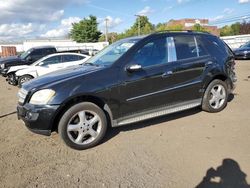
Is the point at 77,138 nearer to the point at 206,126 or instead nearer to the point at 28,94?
the point at 28,94

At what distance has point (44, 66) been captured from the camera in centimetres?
1181

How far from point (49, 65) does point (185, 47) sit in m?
7.77

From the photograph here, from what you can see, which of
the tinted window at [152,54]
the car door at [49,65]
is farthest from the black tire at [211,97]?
the car door at [49,65]

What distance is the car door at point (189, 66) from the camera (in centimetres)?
536

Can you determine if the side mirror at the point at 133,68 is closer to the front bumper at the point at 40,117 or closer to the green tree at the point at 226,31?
the front bumper at the point at 40,117

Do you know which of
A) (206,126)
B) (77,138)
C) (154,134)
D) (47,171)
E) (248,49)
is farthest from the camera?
(248,49)

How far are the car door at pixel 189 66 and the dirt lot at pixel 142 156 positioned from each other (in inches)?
23.1

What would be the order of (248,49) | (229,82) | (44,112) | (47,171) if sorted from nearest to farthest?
(47,171)
(44,112)
(229,82)
(248,49)

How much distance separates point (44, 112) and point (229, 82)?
14.0 ft

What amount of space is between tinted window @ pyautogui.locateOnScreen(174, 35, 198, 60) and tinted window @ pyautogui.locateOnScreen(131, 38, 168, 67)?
0.30 metres

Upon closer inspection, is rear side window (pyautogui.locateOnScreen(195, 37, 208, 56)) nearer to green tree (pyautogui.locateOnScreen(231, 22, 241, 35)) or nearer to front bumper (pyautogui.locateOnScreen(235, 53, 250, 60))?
front bumper (pyautogui.locateOnScreen(235, 53, 250, 60))

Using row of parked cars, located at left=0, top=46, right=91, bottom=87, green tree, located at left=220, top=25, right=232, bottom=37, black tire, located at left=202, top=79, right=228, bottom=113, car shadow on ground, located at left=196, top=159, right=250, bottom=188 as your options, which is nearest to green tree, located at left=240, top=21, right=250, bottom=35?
green tree, located at left=220, top=25, right=232, bottom=37

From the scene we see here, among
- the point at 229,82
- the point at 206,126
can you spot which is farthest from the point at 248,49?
the point at 206,126

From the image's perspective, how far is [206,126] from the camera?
5301 millimetres
